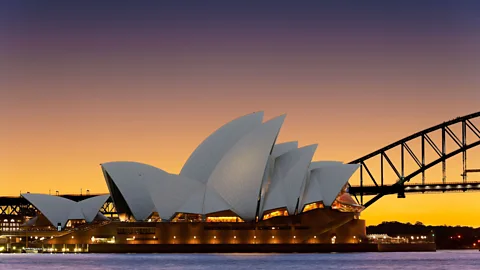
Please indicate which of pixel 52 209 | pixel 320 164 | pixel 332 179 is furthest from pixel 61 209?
pixel 332 179

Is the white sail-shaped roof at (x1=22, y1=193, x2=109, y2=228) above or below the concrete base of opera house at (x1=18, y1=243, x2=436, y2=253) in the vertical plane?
above

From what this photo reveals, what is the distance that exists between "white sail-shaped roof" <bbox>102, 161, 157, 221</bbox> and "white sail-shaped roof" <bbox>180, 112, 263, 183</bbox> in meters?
4.38

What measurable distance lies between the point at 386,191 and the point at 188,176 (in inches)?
1845

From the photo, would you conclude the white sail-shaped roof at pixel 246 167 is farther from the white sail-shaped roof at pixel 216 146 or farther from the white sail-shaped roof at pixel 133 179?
the white sail-shaped roof at pixel 133 179

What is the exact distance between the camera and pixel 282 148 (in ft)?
435

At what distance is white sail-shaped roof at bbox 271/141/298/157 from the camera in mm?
131000

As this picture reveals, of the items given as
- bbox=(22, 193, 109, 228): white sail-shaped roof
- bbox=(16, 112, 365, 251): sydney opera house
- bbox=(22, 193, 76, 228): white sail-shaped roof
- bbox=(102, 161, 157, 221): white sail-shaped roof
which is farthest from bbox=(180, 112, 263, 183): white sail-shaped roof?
bbox=(22, 193, 76, 228): white sail-shaped roof

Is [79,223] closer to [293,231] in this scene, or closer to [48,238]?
[48,238]

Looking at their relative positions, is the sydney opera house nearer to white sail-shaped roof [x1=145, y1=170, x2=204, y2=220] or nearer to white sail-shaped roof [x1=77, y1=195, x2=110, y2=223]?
white sail-shaped roof [x1=145, y1=170, x2=204, y2=220]

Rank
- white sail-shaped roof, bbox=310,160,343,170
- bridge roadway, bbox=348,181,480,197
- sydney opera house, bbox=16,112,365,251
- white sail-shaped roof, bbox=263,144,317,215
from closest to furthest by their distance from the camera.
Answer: sydney opera house, bbox=16,112,365,251, white sail-shaped roof, bbox=263,144,317,215, white sail-shaped roof, bbox=310,160,343,170, bridge roadway, bbox=348,181,480,197

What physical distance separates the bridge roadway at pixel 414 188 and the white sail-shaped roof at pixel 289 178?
3864 cm

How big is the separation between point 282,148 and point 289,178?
20.0 ft

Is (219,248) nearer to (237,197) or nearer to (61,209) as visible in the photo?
(237,197)

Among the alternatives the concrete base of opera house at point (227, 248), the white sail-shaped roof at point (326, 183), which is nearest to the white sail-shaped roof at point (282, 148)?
the white sail-shaped roof at point (326, 183)
